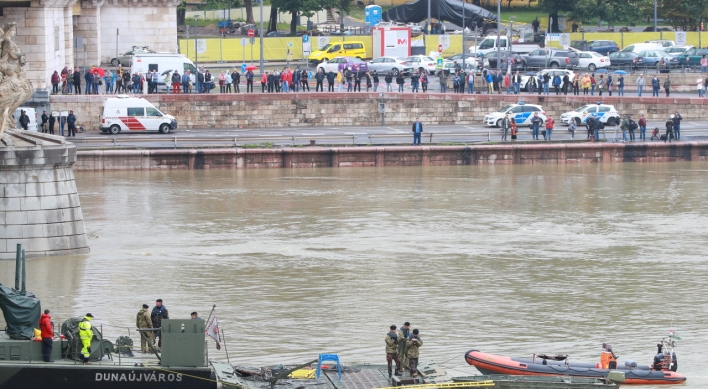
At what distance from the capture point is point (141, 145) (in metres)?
46.4

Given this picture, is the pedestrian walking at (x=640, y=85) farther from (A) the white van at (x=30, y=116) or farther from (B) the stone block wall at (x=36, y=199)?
(B) the stone block wall at (x=36, y=199)

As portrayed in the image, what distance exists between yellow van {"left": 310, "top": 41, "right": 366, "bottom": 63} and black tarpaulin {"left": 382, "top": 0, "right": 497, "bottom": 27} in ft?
30.1

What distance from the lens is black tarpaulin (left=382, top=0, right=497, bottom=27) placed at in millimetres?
74188

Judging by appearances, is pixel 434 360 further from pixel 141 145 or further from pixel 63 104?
pixel 63 104

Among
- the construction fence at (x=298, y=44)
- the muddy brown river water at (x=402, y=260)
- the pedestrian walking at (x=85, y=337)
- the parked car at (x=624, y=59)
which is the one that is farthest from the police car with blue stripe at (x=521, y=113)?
the pedestrian walking at (x=85, y=337)

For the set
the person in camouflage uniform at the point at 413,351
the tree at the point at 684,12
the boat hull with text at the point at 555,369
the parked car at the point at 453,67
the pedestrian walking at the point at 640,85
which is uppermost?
the tree at the point at 684,12

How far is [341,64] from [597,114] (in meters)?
12.4

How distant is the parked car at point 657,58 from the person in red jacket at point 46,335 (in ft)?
150

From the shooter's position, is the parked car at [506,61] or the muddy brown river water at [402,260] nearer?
the muddy brown river water at [402,260]

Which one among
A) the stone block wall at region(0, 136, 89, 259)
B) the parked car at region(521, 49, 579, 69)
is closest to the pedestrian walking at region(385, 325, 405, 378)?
the stone block wall at region(0, 136, 89, 259)

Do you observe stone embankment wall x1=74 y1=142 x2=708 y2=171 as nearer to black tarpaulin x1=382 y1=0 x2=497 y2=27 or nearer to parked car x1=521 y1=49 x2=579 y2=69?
parked car x1=521 y1=49 x2=579 y2=69

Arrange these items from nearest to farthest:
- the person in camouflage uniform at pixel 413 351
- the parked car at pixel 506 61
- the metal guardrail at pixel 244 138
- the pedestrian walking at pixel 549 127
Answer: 1. the person in camouflage uniform at pixel 413 351
2. the metal guardrail at pixel 244 138
3. the pedestrian walking at pixel 549 127
4. the parked car at pixel 506 61

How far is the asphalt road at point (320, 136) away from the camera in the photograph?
Answer: 4703 centimetres

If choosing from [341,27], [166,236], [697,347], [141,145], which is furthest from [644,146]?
[341,27]
